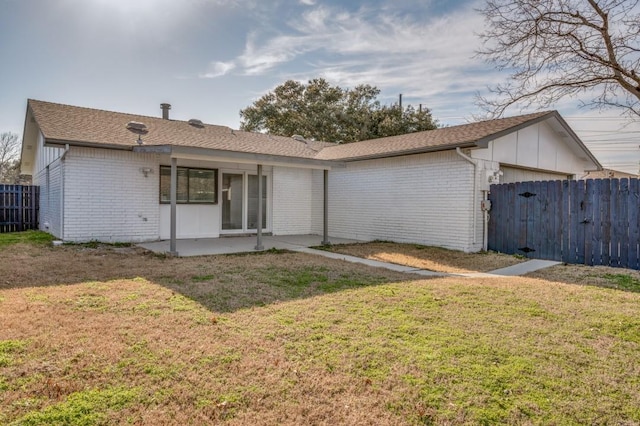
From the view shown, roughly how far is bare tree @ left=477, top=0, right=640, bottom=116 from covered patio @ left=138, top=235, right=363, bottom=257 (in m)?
6.37

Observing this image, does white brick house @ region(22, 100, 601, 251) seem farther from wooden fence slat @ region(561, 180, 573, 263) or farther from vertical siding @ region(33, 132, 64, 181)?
wooden fence slat @ region(561, 180, 573, 263)

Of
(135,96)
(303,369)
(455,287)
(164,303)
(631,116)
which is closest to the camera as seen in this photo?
(303,369)

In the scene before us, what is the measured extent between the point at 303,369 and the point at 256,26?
9.95 meters

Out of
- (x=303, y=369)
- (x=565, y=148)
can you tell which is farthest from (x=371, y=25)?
(x=303, y=369)

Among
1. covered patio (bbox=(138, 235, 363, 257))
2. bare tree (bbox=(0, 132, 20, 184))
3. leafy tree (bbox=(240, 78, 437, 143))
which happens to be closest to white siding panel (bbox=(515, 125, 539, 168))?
covered patio (bbox=(138, 235, 363, 257))

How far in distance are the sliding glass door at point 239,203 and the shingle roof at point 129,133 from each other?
98cm

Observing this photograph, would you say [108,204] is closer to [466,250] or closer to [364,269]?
[364,269]

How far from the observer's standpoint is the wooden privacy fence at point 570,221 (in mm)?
7930

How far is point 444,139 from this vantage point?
35.0 feet

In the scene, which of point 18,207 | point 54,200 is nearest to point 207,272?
point 54,200

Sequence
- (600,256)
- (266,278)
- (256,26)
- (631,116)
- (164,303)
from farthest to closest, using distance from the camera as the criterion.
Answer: (256,26)
(600,256)
(631,116)
(266,278)
(164,303)

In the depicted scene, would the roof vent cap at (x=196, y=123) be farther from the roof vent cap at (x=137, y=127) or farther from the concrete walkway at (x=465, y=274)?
the concrete walkway at (x=465, y=274)

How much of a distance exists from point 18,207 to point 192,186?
817cm

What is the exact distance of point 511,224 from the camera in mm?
9867
